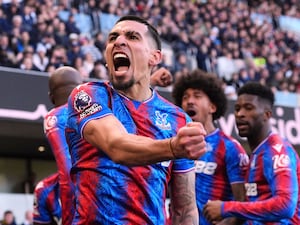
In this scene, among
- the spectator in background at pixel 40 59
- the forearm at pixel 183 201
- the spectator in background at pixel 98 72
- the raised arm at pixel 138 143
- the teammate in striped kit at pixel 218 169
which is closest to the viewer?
the raised arm at pixel 138 143

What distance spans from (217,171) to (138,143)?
2766 millimetres

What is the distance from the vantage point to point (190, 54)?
18.1m

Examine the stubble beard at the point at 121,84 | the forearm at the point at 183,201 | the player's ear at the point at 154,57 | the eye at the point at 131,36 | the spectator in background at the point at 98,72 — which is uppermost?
the spectator in background at the point at 98,72

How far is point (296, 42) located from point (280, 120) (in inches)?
270

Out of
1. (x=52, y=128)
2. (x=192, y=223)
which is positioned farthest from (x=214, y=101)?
(x=192, y=223)

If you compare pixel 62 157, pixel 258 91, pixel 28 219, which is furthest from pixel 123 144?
pixel 28 219

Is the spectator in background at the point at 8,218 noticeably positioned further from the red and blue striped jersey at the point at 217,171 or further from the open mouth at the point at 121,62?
the open mouth at the point at 121,62

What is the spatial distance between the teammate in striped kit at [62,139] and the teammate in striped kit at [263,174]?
41.4 inches

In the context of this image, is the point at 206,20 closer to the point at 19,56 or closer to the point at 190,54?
the point at 190,54

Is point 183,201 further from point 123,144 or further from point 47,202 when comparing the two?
point 47,202

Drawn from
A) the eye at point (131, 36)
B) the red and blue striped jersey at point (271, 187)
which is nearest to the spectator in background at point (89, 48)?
the red and blue striped jersey at point (271, 187)

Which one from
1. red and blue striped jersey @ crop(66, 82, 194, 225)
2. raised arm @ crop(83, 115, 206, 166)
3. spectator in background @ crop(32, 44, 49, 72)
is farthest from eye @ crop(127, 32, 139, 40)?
spectator in background @ crop(32, 44, 49, 72)

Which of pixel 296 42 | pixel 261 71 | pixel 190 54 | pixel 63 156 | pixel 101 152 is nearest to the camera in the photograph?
pixel 101 152

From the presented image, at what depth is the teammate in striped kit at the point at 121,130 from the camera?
365cm
